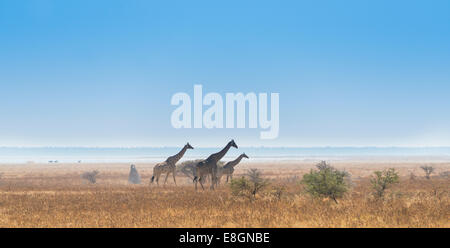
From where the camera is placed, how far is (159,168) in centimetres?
3197

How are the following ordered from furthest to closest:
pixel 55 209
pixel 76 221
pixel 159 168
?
pixel 159 168
pixel 55 209
pixel 76 221

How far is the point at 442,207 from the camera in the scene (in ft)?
49.6

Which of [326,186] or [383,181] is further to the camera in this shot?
[383,181]

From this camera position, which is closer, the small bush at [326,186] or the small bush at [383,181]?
→ the small bush at [326,186]

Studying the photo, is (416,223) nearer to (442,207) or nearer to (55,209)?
(442,207)

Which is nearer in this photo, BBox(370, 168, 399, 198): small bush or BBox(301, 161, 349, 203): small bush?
BBox(301, 161, 349, 203): small bush
